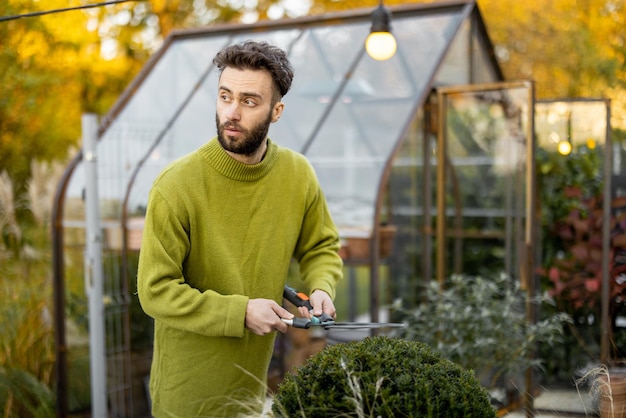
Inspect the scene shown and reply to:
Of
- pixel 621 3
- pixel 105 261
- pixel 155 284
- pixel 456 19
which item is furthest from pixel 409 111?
pixel 621 3

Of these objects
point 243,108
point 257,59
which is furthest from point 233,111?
point 257,59

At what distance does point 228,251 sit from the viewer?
2514 mm

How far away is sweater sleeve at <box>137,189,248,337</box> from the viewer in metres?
2.31

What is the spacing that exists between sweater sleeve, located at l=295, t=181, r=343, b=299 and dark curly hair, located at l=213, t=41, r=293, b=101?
0.47 m

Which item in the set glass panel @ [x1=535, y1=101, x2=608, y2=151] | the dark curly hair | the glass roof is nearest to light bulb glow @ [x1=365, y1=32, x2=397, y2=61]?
the glass roof

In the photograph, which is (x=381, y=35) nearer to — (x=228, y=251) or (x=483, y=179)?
(x=483, y=179)

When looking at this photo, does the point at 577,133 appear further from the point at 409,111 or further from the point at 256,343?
the point at 256,343

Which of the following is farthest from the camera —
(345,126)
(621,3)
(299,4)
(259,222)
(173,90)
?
(299,4)

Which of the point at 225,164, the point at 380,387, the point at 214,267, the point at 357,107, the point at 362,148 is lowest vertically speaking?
the point at 380,387

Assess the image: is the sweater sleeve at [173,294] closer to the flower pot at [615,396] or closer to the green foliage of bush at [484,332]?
the flower pot at [615,396]

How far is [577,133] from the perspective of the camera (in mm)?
5824

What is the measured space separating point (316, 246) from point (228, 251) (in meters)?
0.41

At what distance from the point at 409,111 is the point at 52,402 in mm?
3181

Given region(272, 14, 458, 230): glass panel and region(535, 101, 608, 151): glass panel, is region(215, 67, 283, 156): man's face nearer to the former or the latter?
region(272, 14, 458, 230): glass panel
